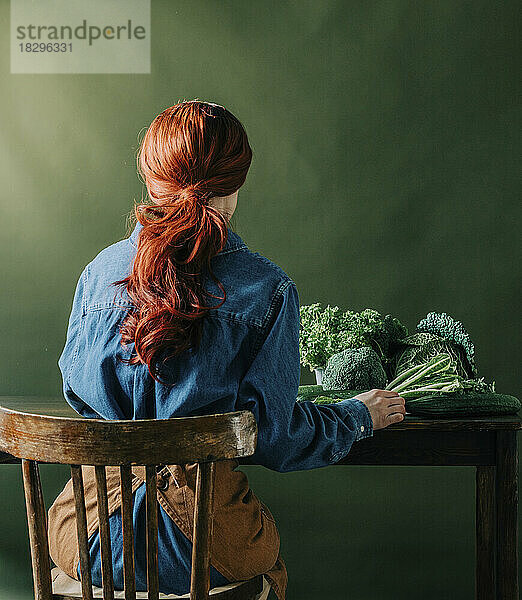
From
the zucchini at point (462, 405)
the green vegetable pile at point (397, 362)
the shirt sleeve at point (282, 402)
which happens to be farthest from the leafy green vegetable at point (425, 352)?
the shirt sleeve at point (282, 402)

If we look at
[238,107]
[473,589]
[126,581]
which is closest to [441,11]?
[238,107]

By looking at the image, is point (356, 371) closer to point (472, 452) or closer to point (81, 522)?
point (472, 452)

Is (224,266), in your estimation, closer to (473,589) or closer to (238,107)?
(238,107)

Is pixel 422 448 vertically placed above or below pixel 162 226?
below

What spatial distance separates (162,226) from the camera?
1.33 metres

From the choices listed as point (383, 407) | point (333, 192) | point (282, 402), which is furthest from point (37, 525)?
point (333, 192)

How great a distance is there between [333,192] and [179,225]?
155cm

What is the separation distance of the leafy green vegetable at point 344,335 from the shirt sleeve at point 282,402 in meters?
0.62

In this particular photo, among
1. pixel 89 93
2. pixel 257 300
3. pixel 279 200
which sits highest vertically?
pixel 89 93

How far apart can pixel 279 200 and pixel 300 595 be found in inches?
55.4

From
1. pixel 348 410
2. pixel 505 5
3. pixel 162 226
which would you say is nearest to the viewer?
pixel 162 226

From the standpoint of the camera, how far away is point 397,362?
2031mm

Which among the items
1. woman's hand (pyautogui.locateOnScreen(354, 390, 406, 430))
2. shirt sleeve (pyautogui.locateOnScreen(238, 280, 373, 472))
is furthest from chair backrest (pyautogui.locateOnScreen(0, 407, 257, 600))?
woman's hand (pyautogui.locateOnScreen(354, 390, 406, 430))

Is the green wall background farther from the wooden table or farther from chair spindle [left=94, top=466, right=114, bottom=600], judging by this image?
chair spindle [left=94, top=466, right=114, bottom=600]
